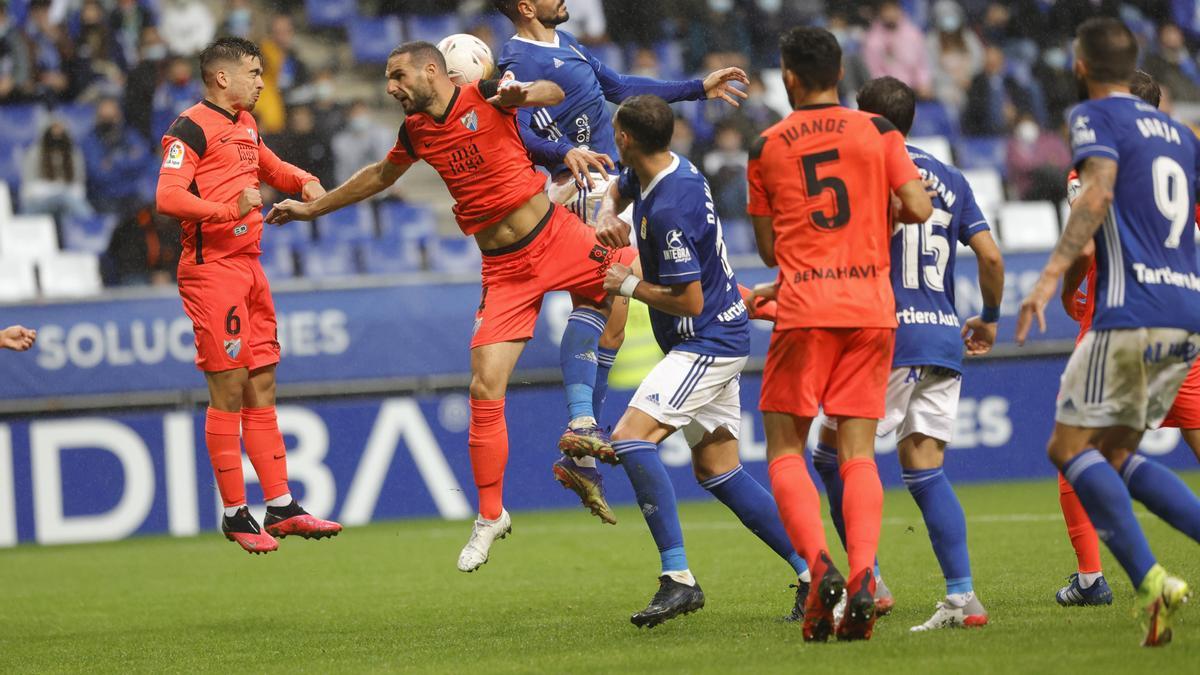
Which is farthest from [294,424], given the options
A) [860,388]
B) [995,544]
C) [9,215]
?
[860,388]

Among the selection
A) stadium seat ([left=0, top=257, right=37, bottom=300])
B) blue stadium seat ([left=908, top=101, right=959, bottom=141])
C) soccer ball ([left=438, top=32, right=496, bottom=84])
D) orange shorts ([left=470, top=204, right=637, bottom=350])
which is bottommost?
stadium seat ([left=0, top=257, right=37, bottom=300])

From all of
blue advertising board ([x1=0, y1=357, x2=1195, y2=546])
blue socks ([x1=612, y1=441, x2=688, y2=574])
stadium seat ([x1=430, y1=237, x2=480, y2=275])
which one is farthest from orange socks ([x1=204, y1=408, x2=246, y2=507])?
stadium seat ([x1=430, y1=237, x2=480, y2=275])

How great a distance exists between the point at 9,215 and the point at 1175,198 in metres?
12.9

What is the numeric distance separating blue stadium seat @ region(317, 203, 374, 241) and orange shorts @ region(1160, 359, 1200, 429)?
10.4 meters

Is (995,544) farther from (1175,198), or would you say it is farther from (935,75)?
(935,75)

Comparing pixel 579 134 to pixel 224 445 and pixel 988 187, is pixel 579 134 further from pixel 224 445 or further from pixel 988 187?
pixel 988 187

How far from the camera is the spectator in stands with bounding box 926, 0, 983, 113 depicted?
19125 millimetres

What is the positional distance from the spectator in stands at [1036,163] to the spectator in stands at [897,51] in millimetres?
1334

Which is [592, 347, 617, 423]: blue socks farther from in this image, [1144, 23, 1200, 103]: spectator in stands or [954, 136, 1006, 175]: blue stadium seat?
[1144, 23, 1200, 103]: spectator in stands

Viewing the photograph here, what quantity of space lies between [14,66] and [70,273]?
3.24 meters

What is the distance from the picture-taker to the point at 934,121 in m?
18.7

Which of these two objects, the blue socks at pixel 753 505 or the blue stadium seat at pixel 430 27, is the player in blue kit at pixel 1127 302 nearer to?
the blue socks at pixel 753 505

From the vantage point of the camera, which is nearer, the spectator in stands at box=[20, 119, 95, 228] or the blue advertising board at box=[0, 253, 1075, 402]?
the blue advertising board at box=[0, 253, 1075, 402]

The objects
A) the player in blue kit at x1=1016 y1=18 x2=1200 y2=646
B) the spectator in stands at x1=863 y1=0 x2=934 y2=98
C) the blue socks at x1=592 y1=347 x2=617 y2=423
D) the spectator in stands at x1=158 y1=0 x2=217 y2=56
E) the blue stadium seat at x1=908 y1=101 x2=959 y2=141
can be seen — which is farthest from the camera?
the spectator in stands at x1=863 y1=0 x2=934 y2=98
